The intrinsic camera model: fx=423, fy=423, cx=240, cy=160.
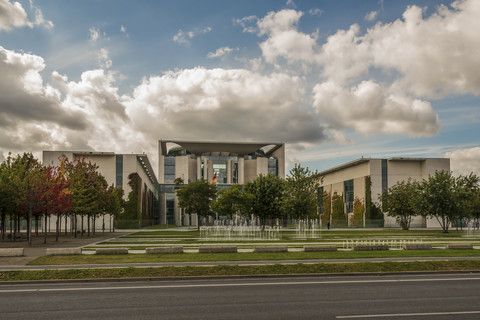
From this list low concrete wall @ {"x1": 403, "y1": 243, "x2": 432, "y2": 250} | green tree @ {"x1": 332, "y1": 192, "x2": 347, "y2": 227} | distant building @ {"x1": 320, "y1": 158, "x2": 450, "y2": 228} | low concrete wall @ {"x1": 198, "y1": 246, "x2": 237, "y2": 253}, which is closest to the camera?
low concrete wall @ {"x1": 198, "y1": 246, "x2": 237, "y2": 253}

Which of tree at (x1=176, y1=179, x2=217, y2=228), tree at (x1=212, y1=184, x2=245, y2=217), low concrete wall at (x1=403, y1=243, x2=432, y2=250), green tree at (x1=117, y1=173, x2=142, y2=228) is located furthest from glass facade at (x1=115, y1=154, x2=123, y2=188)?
low concrete wall at (x1=403, y1=243, x2=432, y2=250)

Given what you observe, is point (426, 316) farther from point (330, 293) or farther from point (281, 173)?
point (281, 173)

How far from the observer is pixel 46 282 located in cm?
1486

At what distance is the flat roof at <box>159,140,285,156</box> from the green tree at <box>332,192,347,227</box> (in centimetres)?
2750

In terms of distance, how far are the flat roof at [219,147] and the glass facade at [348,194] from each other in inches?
1143

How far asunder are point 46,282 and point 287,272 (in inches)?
343

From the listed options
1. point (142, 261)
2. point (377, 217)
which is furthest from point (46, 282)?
point (377, 217)

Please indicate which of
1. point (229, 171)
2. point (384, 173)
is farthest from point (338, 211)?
point (229, 171)

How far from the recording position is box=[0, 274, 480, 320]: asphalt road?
9.96 m

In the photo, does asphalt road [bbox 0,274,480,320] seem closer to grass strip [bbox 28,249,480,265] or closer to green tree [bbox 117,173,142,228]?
grass strip [bbox 28,249,480,265]

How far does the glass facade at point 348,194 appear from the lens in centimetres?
9669

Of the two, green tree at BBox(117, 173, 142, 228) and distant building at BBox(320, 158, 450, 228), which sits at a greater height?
distant building at BBox(320, 158, 450, 228)

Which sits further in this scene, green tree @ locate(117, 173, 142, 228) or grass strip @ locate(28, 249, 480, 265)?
green tree @ locate(117, 173, 142, 228)

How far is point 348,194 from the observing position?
323 feet
